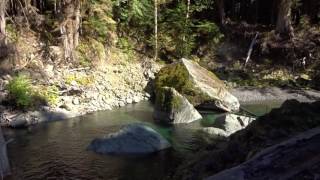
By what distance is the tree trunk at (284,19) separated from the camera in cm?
2919

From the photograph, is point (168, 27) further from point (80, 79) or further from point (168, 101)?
point (168, 101)

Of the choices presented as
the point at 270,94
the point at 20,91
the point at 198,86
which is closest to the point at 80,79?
the point at 20,91

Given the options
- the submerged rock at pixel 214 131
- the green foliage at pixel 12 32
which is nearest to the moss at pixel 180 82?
the submerged rock at pixel 214 131

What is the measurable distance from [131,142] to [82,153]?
4.98 ft

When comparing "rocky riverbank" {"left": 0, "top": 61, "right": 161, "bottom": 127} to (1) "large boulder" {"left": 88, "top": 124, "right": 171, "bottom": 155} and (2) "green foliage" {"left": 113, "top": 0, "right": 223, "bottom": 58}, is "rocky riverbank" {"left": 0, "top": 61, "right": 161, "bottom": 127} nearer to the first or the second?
(2) "green foliage" {"left": 113, "top": 0, "right": 223, "bottom": 58}

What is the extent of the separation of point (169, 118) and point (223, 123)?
216 centimetres

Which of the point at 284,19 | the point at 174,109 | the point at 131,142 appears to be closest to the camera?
the point at 131,142

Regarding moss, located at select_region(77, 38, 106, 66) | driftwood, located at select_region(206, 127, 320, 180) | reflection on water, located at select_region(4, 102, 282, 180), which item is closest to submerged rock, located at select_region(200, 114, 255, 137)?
reflection on water, located at select_region(4, 102, 282, 180)

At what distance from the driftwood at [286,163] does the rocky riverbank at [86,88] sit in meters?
14.8

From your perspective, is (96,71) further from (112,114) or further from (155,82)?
(112,114)

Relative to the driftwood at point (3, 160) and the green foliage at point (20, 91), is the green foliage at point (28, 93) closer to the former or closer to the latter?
the green foliage at point (20, 91)

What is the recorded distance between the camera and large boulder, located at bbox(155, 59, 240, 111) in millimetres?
21812

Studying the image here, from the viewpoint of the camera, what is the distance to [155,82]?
24750mm

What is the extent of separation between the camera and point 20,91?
2039 cm
